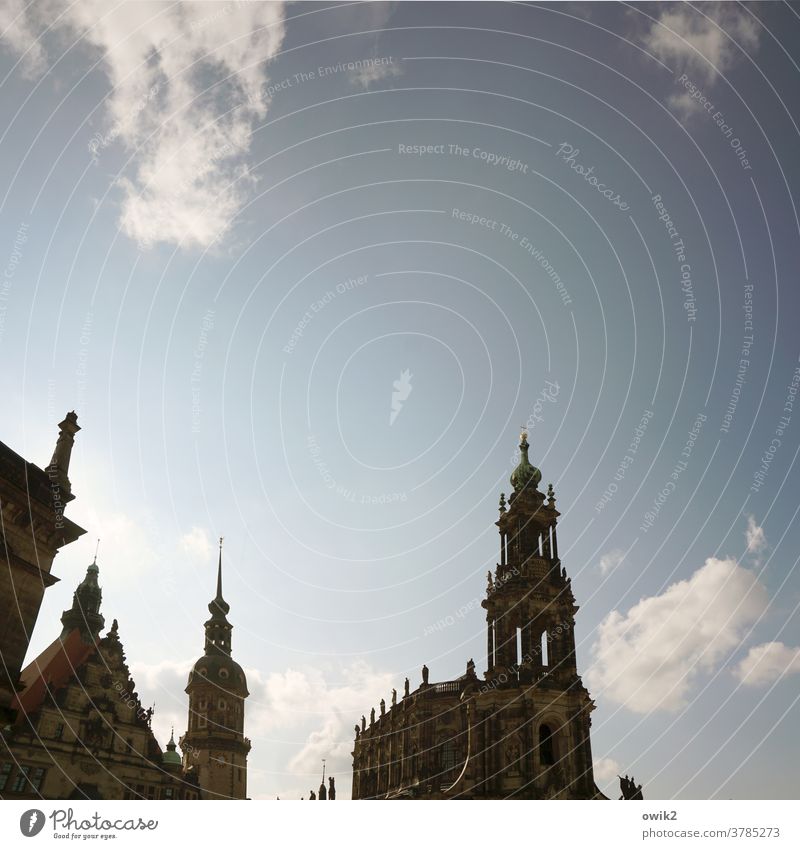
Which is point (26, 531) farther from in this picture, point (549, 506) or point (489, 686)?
point (549, 506)

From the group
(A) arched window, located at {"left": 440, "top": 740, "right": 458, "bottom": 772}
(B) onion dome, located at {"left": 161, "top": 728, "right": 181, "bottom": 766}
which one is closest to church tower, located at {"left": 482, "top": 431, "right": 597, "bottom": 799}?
(A) arched window, located at {"left": 440, "top": 740, "right": 458, "bottom": 772}

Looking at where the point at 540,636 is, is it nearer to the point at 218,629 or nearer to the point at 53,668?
the point at 53,668

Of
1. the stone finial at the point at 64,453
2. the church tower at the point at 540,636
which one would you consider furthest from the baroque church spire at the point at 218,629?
the stone finial at the point at 64,453

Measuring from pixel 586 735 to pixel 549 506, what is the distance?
690 inches

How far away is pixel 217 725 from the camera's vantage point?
69250 mm

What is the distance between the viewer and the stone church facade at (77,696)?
2575 centimetres

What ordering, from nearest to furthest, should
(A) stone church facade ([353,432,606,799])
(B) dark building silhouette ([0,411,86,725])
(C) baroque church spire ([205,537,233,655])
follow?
(B) dark building silhouette ([0,411,86,725]) < (A) stone church facade ([353,432,606,799]) < (C) baroque church spire ([205,537,233,655])

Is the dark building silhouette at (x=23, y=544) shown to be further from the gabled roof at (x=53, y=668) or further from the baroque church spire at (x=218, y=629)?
the baroque church spire at (x=218, y=629)

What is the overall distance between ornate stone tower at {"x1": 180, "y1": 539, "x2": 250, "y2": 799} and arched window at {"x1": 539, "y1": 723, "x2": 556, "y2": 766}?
32.8 m

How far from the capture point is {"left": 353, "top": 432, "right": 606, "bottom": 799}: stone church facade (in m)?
45.2

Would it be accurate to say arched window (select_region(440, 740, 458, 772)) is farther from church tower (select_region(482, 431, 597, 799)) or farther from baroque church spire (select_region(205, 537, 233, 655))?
baroque church spire (select_region(205, 537, 233, 655))

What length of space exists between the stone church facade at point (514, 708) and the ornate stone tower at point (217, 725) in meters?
13.9

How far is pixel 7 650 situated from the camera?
24781 millimetres
